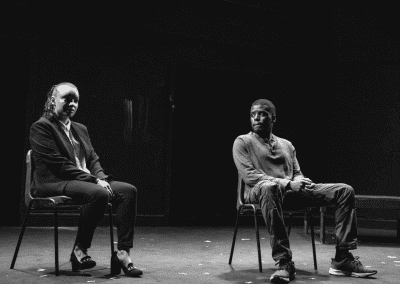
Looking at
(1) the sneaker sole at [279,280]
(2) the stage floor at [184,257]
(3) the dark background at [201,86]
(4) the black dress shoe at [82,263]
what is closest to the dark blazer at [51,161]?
(4) the black dress shoe at [82,263]

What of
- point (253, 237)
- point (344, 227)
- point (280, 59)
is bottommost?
point (253, 237)

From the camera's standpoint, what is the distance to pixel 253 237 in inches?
249

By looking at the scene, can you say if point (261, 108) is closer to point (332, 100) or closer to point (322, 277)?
point (322, 277)

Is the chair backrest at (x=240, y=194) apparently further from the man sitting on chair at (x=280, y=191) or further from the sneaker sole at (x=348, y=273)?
the sneaker sole at (x=348, y=273)

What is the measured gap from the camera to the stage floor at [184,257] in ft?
11.9

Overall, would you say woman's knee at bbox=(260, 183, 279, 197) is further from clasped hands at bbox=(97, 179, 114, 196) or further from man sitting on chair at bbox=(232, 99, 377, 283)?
clasped hands at bbox=(97, 179, 114, 196)

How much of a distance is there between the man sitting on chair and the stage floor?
0.48 feet

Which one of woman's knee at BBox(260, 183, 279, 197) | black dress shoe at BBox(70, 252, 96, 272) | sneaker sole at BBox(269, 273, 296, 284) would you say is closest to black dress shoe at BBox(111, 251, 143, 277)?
black dress shoe at BBox(70, 252, 96, 272)

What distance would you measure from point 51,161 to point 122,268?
837 mm

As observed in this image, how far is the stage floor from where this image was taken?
3.61 m

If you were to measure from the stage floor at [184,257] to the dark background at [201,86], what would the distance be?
0.88m

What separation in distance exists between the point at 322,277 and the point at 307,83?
4.49 m

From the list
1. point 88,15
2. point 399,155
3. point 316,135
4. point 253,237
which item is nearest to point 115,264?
point 253,237

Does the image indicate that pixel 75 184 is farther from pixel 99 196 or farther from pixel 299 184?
pixel 299 184
